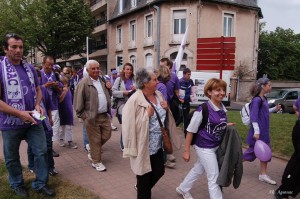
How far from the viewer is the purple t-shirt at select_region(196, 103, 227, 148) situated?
145 inches

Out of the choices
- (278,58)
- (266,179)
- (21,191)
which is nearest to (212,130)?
(266,179)

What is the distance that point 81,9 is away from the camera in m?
28.3

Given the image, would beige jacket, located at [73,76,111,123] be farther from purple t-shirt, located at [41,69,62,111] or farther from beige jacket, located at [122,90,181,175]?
beige jacket, located at [122,90,181,175]

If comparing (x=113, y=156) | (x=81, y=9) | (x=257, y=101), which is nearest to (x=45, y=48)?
(x=81, y=9)

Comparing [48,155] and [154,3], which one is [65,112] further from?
[154,3]

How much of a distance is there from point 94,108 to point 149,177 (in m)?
1.94

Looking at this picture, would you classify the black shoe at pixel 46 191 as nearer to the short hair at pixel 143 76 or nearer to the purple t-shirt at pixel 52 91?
the short hair at pixel 143 76

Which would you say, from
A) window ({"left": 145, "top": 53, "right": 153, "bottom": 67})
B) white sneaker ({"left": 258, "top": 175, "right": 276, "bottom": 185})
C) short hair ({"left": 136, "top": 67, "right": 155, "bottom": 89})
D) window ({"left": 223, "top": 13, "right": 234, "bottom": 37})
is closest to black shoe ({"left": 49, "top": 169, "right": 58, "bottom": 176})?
short hair ({"left": 136, "top": 67, "right": 155, "bottom": 89})

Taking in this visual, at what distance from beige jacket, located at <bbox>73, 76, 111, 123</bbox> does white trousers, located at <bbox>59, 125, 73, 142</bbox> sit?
1791mm

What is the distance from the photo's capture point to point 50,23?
88.0 feet

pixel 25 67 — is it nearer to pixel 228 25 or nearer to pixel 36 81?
pixel 36 81

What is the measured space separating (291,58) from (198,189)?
5030 cm

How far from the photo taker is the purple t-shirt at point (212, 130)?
3.69 meters

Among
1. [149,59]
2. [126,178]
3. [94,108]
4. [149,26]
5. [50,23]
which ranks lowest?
[126,178]
